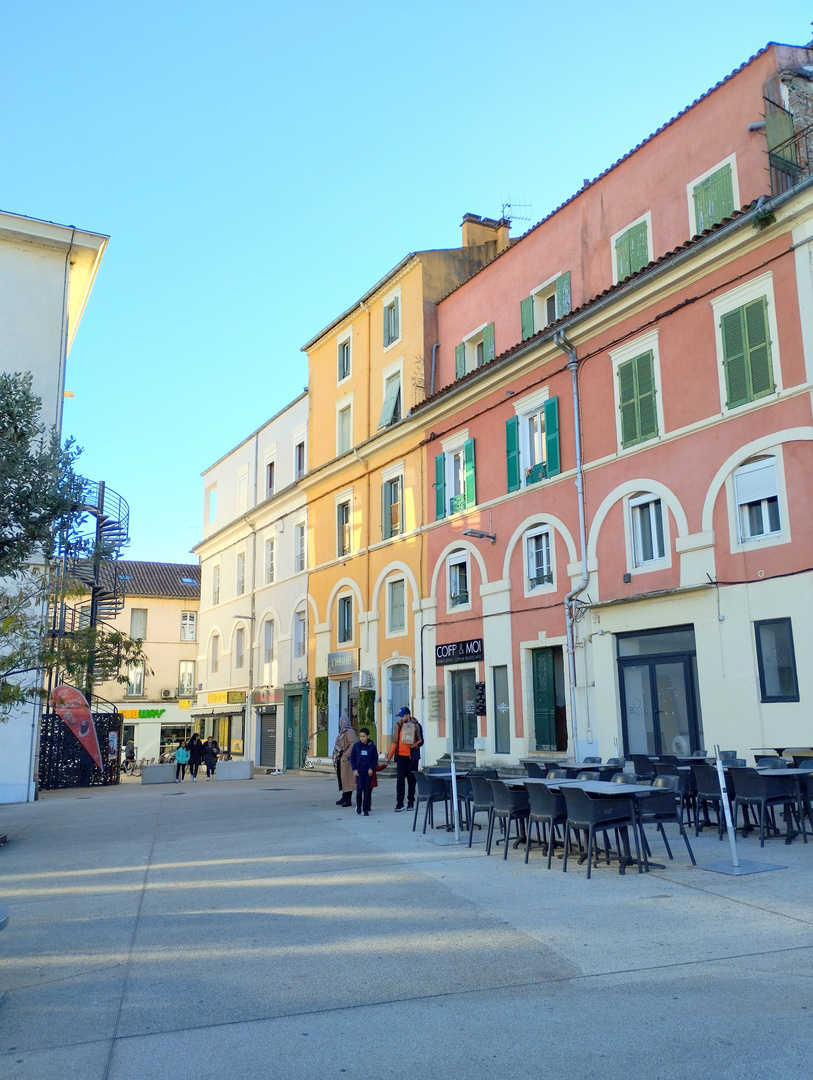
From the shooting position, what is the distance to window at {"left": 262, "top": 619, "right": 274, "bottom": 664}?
35.3m

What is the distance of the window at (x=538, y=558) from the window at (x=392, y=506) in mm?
6132

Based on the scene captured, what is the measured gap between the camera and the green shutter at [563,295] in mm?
20844

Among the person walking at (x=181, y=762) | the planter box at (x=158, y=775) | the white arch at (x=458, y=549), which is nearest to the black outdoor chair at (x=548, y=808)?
the white arch at (x=458, y=549)

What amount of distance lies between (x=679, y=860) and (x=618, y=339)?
11.8 m

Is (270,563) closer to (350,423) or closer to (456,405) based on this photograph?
(350,423)

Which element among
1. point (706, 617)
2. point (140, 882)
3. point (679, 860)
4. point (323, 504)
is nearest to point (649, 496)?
point (706, 617)

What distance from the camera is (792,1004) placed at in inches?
191

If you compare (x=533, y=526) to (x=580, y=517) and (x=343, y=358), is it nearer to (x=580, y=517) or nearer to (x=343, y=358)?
(x=580, y=517)

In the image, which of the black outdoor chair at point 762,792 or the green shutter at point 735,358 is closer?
the black outdoor chair at point 762,792

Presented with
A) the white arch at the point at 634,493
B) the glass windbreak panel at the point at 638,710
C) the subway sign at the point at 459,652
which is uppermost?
the white arch at the point at 634,493

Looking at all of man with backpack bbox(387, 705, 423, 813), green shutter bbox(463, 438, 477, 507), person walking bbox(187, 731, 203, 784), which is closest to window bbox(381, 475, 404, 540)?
green shutter bbox(463, 438, 477, 507)

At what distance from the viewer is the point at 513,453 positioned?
21.6 meters

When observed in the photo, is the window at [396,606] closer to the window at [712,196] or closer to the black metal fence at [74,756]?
the black metal fence at [74,756]

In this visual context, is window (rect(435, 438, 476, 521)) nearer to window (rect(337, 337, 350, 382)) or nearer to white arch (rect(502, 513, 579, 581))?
white arch (rect(502, 513, 579, 581))
